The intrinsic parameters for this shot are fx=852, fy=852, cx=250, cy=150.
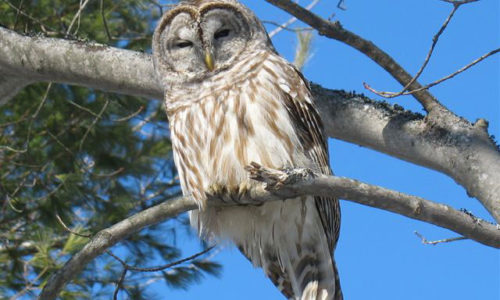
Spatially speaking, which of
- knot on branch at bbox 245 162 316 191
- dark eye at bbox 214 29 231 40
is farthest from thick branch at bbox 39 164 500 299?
dark eye at bbox 214 29 231 40

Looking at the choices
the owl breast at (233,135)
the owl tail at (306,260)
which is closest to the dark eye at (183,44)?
the owl breast at (233,135)

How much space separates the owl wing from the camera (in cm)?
418

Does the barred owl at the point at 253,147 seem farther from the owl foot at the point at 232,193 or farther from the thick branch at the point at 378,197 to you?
the thick branch at the point at 378,197

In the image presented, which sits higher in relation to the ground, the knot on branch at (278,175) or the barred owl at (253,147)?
the barred owl at (253,147)

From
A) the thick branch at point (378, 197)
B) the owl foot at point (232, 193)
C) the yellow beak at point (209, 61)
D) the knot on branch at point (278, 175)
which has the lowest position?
the thick branch at point (378, 197)

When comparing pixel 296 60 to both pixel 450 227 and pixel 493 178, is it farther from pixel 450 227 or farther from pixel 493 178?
pixel 450 227

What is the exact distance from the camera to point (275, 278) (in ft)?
14.4

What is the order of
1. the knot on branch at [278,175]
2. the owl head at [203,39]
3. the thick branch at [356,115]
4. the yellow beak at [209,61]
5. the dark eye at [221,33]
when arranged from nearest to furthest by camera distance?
1. the knot on branch at [278,175]
2. the thick branch at [356,115]
3. the yellow beak at [209,61]
4. the owl head at [203,39]
5. the dark eye at [221,33]

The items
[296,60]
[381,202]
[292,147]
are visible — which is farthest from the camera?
[296,60]

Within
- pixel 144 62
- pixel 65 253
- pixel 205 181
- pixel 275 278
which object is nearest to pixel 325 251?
pixel 275 278

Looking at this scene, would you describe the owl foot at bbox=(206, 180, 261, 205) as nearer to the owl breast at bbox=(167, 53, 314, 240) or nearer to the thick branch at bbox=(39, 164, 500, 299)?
the owl breast at bbox=(167, 53, 314, 240)

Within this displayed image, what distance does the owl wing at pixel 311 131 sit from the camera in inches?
165

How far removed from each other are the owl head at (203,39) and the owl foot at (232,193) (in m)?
0.66

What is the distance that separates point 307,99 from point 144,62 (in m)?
0.97
